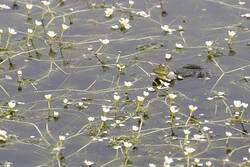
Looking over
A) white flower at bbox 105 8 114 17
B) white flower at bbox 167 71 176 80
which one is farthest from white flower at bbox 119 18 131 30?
white flower at bbox 167 71 176 80

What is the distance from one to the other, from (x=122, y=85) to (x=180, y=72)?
78 centimetres

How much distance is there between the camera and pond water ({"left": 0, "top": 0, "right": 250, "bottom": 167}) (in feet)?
17.8

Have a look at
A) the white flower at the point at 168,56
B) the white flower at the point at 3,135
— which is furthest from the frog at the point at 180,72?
the white flower at the point at 3,135

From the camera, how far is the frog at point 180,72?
650 cm

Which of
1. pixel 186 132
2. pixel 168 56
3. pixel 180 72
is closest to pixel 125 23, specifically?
pixel 168 56

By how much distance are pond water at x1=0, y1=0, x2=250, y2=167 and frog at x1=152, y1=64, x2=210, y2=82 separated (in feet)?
0.12

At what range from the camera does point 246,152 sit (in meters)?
5.39

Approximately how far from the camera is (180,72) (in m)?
6.62

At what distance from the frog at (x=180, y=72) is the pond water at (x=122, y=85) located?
0.04m

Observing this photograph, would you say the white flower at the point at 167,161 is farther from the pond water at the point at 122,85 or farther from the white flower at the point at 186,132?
the white flower at the point at 186,132

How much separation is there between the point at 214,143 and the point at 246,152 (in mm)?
339

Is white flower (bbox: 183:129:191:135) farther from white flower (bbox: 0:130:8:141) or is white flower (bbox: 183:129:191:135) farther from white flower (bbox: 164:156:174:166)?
white flower (bbox: 0:130:8:141)

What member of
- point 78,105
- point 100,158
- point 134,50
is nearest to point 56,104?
point 78,105

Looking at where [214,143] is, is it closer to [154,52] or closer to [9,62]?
[154,52]
